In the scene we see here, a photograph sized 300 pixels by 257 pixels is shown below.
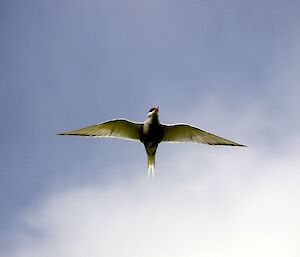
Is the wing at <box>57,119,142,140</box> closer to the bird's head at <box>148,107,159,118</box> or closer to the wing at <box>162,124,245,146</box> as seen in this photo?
the bird's head at <box>148,107,159,118</box>

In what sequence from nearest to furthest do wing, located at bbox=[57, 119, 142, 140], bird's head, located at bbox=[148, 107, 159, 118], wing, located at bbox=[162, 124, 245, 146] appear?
wing, located at bbox=[57, 119, 142, 140] → bird's head, located at bbox=[148, 107, 159, 118] → wing, located at bbox=[162, 124, 245, 146]

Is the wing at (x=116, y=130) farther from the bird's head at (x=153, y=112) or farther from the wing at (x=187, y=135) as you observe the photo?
the wing at (x=187, y=135)

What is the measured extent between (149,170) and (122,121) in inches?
96.6

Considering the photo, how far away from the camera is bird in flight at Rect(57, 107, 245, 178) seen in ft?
60.9

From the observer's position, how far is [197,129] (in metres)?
18.8

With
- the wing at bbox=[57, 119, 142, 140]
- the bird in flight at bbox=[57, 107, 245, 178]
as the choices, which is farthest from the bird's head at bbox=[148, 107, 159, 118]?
the wing at bbox=[57, 119, 142, 140]

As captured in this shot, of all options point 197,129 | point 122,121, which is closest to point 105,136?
point 122,121

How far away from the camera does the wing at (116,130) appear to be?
1828 cm

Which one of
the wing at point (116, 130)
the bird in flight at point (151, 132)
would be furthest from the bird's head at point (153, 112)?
the wing at point (116, 130)

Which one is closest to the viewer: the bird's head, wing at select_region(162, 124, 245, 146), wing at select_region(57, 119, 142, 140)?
wing at select_region(57, 119, 142, 140)

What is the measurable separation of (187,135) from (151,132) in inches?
66.3

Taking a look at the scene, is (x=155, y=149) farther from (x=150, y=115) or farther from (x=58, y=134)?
(x=58, y=134)

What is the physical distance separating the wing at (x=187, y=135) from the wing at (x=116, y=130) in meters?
1.29

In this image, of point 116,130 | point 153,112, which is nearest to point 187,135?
point 153,112
